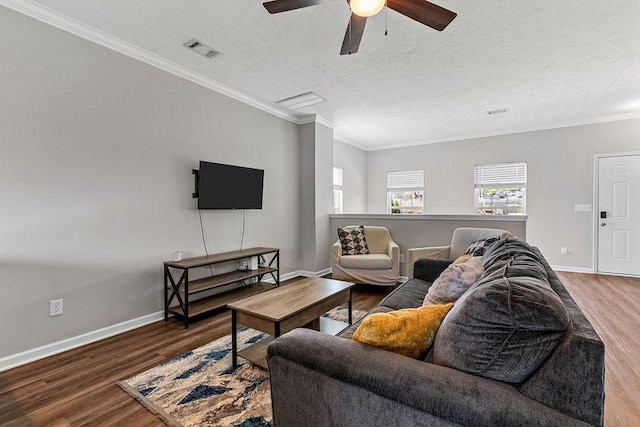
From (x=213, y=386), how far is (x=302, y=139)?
3798mm

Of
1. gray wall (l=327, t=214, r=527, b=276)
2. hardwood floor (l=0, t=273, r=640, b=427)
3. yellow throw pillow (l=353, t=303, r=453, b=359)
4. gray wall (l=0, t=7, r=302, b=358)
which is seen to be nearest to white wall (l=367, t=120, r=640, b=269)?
gray wall (l=327, t=214, r=527, b=276)

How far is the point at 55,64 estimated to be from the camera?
2.39 metres

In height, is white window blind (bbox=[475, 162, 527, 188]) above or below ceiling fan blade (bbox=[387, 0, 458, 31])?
below

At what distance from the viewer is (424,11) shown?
5.63 feet

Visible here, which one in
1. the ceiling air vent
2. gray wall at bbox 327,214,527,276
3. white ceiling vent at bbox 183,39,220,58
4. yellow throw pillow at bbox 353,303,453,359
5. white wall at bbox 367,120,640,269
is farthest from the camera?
white wall at bbox 367,120,640,269

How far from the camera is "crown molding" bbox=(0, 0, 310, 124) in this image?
2.24 meters

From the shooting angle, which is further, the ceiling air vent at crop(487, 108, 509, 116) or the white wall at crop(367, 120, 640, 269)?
the white wall at crop(367, 120, 640, 269)

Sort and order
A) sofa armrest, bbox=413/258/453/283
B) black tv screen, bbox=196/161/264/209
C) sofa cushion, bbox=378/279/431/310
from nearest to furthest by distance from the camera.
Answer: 1. sofa cushion, bbox=378/279/431/310
2. sofa armrest, bbox=413/258/453/283
3. black tv screen, bbox=196/161/264/209

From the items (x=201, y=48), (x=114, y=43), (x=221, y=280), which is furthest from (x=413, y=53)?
(x=221, y=280)

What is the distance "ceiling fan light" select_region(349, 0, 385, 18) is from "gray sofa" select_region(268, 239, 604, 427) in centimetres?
144

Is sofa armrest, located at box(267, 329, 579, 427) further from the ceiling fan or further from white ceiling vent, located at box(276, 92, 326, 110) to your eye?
white ceiling vent, located at box(276, 92, 326, 110)

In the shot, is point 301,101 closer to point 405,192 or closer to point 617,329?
point 405,192

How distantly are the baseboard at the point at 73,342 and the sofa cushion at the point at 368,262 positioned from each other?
223cm

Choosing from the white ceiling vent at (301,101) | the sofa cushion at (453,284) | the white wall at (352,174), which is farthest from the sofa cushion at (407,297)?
the white wall at (352,174)
